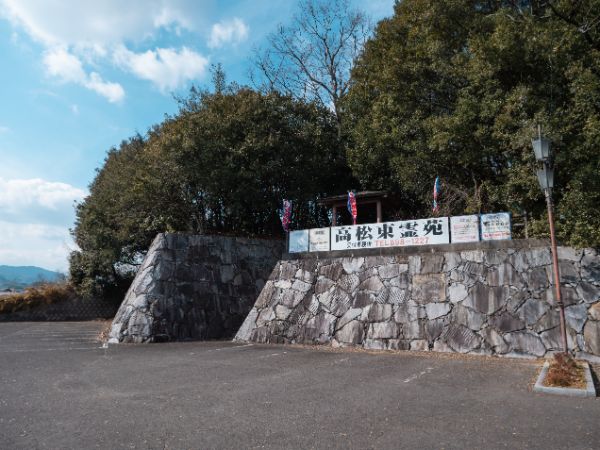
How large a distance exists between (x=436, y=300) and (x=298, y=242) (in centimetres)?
477

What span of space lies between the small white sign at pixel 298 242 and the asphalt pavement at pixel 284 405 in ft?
15.6

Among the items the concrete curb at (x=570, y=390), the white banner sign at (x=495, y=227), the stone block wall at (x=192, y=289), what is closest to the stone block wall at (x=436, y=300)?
the white banner sign at (x=495, y=227)

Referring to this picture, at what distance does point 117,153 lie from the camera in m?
24.8

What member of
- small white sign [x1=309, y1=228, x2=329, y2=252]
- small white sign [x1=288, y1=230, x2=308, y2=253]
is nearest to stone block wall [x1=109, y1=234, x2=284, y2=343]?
small white sign [x1=288, y1=230, x2=308, y2=253]

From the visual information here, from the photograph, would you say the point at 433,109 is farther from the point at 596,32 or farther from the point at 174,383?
the point at 174,383

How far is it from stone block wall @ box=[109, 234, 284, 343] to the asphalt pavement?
3400 millimetres

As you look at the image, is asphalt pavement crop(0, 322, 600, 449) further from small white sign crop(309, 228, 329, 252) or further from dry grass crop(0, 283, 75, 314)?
dry grass crop(0, 283, 75, 314)

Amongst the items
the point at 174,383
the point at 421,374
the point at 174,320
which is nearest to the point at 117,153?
the point at 174,320

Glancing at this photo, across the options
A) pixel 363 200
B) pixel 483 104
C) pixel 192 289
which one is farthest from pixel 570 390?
pixel 192 289

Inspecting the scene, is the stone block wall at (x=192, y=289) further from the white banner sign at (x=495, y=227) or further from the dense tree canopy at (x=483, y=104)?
the white banner sign at (x=495, y=227)

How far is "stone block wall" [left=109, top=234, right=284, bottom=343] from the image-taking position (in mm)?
12516

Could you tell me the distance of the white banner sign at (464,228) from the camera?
10.6 metres

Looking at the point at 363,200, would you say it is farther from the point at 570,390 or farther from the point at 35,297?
the point at 35,297

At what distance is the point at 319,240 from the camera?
13062 mm
